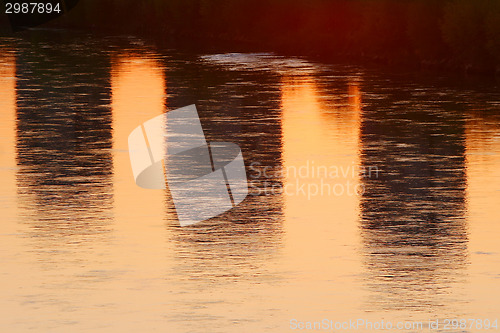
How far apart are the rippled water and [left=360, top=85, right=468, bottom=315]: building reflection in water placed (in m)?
0.03

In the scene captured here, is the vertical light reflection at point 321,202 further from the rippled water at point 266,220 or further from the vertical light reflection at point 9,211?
the vertical light reflection at point 9,211

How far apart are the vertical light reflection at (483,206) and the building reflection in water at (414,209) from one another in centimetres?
11

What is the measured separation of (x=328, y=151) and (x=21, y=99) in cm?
942

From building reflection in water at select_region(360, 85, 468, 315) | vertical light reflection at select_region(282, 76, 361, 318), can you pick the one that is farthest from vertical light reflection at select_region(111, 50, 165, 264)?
building reflection in water at select_region(360, 85, 468, 315)

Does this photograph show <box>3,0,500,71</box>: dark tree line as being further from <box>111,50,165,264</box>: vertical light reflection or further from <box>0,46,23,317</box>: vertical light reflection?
<box>0,46,23,317</box>: vertical light reflection

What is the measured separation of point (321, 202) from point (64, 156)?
173 inches

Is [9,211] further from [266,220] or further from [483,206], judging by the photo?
[483,206]

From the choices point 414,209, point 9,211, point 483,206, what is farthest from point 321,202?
point 9,211

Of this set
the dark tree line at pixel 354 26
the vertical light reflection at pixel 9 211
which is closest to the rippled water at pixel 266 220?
the vertical light reflection at pixel 9 211

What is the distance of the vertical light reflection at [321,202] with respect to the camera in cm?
896

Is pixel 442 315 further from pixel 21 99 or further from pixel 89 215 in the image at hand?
pixel 21 99

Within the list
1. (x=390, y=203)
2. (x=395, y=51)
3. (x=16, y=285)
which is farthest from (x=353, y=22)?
(x=16, y=285)

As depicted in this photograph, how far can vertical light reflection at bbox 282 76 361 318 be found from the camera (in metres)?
8.96

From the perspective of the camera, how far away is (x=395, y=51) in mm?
33594
